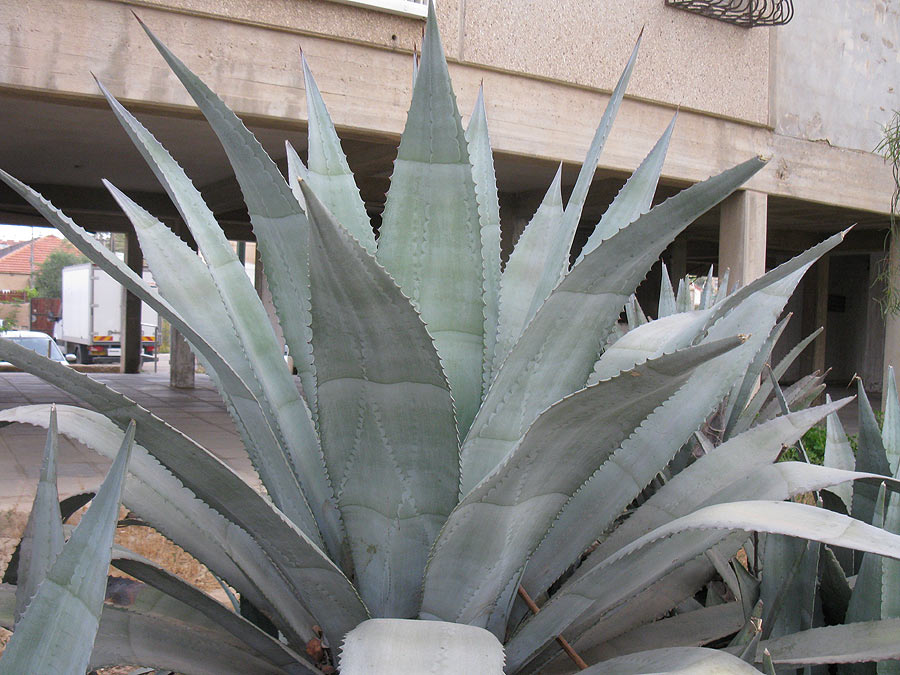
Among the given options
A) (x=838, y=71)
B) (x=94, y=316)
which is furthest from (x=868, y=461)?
(x=94, y=316)

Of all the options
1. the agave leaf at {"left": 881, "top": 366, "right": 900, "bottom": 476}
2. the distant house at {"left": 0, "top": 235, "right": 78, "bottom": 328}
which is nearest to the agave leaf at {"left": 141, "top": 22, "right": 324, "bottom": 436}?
the agave leaf at {"left": 881, "top": 366, "right": 900, "bottom": 476}

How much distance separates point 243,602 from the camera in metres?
1.33

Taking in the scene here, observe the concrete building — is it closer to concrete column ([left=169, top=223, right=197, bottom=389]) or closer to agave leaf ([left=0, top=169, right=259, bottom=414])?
concrete column ([left=169, top=223, right=197, bottom=389])

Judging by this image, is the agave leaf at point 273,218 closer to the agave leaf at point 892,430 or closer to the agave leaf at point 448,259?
the agave leaf at point 448,259

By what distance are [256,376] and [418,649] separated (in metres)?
0.50

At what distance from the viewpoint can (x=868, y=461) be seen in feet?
4.14

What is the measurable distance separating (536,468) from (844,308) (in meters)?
18.3

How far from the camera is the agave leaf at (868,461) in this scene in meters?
1.24

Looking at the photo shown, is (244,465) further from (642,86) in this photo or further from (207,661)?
(642,86)

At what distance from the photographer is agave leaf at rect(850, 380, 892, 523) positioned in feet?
4.07

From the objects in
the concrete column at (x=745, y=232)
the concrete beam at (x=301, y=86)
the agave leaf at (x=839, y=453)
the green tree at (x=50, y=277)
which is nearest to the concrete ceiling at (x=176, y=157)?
the concrete beam at (x=301, y=86)

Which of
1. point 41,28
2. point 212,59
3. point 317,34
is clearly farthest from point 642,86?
point 41,28

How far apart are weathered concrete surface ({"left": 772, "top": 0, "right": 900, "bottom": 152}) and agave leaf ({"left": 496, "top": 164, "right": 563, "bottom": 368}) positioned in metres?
7.10

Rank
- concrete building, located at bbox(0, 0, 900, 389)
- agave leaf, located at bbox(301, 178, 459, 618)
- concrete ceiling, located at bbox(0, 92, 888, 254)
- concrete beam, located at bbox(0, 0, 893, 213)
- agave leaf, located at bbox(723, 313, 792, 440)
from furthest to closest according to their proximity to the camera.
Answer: concrete ceiling, located at bbox(0, 92, 888, 254) < concrete building, located at bbox(0, 0, 900, 389) < concrete beam, located at bbox(0, 0, 893, 213) < agave leaf, located at bbox(723, 313, 792, 440) < agave leaf, located at bbox(301, 178, 459, 618)
